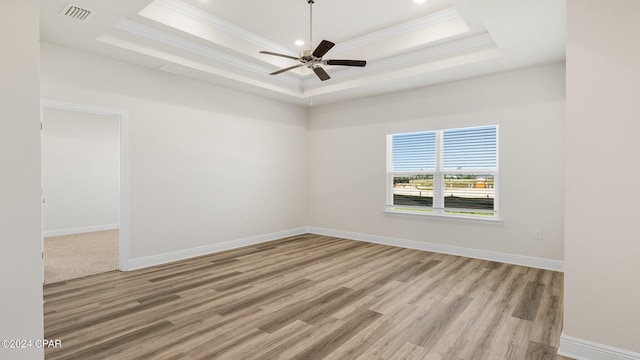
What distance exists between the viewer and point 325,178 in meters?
7.02

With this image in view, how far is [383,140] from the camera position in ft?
20.1

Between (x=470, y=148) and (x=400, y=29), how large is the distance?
7.33 ft

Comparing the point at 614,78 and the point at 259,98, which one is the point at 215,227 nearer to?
the point at 259,98

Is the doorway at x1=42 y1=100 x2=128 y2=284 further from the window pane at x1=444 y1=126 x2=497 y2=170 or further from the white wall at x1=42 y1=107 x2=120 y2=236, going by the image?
the window pane at x1=444 y1=126 x2=497 y2=170

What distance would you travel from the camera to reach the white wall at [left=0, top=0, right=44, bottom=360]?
1680 mm

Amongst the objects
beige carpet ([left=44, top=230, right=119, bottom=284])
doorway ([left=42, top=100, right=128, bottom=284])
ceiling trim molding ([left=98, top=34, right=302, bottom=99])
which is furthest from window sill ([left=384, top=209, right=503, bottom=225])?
doorway ([left=42, top=100, right=128, bottom=284])

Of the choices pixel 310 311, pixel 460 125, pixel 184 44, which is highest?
pixel 184 44

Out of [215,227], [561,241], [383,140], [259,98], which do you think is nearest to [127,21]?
[259,98]

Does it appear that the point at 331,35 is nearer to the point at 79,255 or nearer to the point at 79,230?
the point at 79,255

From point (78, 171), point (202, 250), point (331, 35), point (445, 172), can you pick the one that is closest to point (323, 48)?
point (331, 35)

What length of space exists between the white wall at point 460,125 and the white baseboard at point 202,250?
1080mm

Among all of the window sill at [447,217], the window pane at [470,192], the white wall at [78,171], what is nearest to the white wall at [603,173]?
the window sill at [447,217]

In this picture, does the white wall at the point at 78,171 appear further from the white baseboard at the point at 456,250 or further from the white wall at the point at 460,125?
the white baseboard at the point at 456,250

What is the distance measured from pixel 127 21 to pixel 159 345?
358 centimetres
